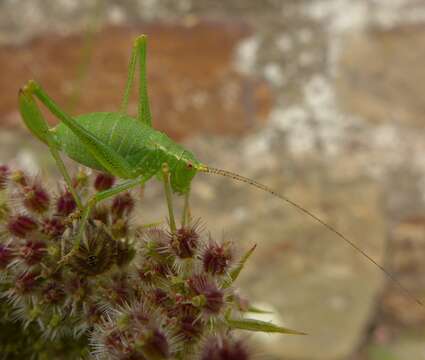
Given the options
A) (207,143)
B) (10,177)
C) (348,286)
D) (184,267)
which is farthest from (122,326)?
(348,286)

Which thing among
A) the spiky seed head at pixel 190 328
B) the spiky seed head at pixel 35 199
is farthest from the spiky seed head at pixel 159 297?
the spiky seed head at pixel 35 199

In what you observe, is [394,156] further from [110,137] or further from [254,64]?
[110,137]

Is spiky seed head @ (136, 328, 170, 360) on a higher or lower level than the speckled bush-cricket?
lower

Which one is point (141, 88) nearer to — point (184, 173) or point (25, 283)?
point (184, 173)

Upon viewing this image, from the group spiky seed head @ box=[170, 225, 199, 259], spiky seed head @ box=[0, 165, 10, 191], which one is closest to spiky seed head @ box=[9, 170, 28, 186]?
spiky seed head @ box=[0, 165, 10, 191]

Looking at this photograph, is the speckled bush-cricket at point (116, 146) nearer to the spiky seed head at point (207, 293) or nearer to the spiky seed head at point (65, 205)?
the spiky seed head at point (65, 205)

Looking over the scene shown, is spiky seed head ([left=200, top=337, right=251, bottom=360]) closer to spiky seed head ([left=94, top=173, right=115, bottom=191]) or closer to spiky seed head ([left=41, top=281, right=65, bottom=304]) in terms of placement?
spiky seed head ([left=41, top=281, right=65, bottom=304])
